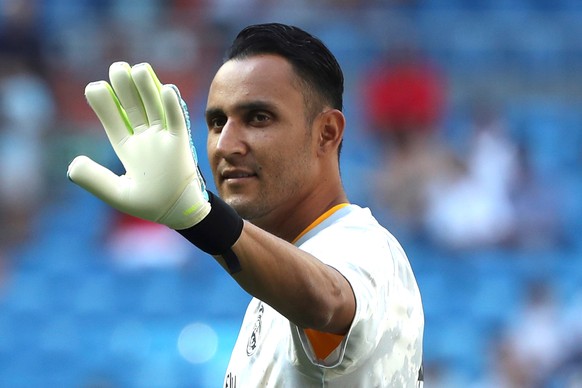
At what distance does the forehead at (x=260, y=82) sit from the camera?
2.69 metres

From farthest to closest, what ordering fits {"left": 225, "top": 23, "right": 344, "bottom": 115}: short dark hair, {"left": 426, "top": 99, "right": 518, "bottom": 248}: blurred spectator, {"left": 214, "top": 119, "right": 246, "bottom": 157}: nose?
{"left": 426, "top": 99, "right": 518, "bottom": 248}: blurred spectator, {"left": 225, "top": 23, "right": 344, "bottom": 115}: short dark hair, {"left": 214, "top": 119, "right": 246, "bottom": 157}: nose

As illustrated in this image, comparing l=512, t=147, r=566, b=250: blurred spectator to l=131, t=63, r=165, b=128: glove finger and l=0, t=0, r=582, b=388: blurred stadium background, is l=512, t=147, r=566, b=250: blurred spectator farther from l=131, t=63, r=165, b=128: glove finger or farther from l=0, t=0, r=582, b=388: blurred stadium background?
l=131, t=63, r=165, b=128: glove finger

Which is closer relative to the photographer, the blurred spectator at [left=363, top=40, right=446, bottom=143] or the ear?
the ear

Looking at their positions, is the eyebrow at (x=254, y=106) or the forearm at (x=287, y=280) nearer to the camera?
the forearm at (x=287, y=280)

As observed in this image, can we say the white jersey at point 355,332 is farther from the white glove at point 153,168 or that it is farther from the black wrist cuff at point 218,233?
the white glove at point 153,168

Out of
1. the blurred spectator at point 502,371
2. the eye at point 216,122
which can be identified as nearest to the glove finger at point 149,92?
the eye at point 216,122

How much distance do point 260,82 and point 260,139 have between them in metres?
0.15

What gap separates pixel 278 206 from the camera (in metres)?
2.77

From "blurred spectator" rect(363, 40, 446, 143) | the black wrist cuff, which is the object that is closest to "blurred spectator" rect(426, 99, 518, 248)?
"blurred spectator" rect(363, 40, 446, 143)

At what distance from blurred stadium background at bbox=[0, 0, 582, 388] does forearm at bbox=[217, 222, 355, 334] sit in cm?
501

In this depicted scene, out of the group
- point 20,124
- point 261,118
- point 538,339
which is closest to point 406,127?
point 538,339

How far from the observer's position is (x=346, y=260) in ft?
7.91

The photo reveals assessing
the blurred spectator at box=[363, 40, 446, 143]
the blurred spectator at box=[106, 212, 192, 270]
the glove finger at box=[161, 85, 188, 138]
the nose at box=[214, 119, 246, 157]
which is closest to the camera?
the glove finger at box=[161, 85, 188, 138]

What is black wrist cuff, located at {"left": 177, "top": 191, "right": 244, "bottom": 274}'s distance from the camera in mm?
2176
